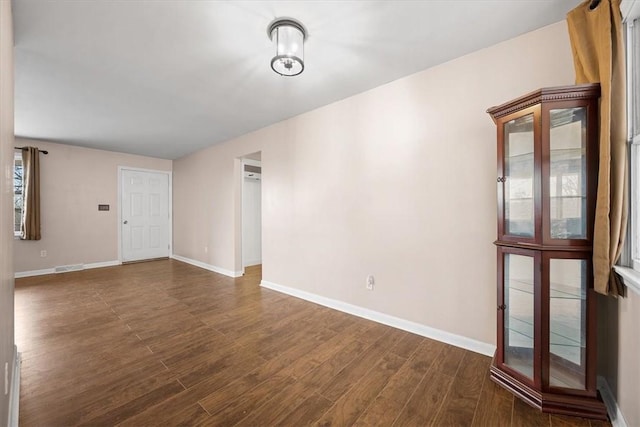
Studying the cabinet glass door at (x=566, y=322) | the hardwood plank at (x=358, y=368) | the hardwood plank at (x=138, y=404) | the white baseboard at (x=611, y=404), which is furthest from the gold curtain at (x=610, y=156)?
the hardwood plank at (x=138, y=404)

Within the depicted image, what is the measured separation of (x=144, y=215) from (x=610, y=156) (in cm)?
718

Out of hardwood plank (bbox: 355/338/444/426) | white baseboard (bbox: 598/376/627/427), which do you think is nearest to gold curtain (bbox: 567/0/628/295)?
white baseboard (bbox: 598/376/627/427)

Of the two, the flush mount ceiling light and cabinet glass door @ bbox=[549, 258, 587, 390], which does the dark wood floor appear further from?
the flush mount ceiling light

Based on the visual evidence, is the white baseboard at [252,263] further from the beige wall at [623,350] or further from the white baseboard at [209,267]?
the beige wall at [623,350]

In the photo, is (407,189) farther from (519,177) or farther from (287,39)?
(287,39)

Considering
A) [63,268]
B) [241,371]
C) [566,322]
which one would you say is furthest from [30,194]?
[566,322]

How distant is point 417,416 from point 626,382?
106 centimetres

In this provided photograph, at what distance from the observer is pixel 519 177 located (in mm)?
1679

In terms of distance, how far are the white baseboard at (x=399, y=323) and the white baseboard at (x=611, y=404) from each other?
571 millimetres

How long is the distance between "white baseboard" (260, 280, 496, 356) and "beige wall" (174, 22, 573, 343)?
0.18 feet

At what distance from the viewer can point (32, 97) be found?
9.19 feet

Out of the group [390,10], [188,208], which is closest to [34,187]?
[188,208]

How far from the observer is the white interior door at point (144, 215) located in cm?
564

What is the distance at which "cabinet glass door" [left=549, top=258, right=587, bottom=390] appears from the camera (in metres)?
1.51
